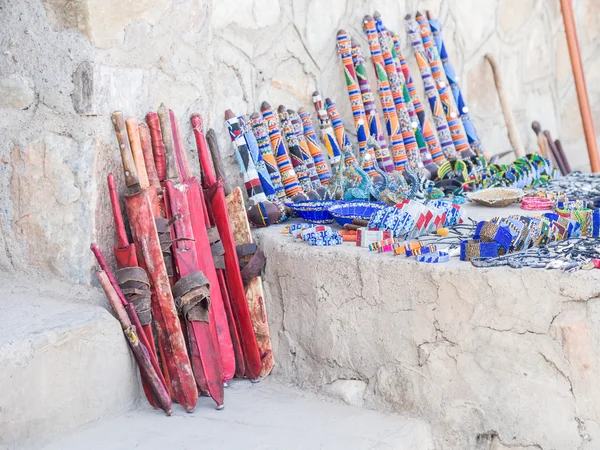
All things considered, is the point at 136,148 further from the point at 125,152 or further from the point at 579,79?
the point at 579,79

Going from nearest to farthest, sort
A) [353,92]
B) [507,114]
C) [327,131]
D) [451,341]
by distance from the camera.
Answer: [451,341], [327,131], [353,92], [507,114]

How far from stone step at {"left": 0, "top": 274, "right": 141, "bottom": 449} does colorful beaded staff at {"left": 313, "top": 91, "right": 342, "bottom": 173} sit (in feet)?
4.43

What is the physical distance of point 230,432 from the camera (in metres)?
2.52

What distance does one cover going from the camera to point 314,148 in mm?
3598

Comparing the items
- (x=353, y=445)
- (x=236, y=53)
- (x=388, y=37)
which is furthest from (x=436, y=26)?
(x=353, y=445)

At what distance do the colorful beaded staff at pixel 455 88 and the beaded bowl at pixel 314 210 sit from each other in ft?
4.11

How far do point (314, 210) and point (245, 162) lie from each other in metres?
0.32

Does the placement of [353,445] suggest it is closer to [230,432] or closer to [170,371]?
[230,432]

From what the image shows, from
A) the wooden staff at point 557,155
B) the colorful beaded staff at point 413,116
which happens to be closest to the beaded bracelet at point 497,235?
the colorful beaded staff at point 413,116

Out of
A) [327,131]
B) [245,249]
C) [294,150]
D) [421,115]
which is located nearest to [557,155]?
[421,115]

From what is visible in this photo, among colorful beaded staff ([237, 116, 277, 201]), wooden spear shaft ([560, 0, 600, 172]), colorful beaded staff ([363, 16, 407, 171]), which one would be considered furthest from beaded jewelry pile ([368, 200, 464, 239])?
wooden spear shaft ([560, 0, 600, 172])

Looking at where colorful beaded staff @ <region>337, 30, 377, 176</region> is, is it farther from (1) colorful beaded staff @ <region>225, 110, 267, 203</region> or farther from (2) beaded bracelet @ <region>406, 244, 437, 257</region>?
(2) beaded bracelet @ <region>406, 244, 437, 257</region>

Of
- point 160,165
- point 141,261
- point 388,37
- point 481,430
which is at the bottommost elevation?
point 481,430

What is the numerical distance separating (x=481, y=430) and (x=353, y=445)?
380 mm
